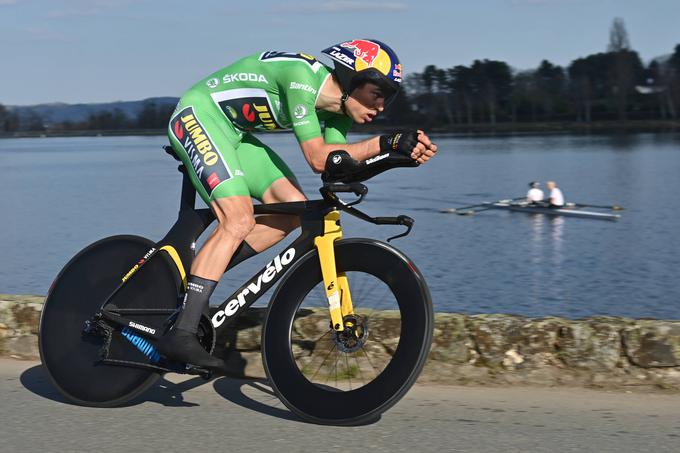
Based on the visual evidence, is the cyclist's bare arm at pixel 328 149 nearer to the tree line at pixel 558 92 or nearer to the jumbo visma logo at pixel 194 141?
the jumbo visma logo at pixel 194 141

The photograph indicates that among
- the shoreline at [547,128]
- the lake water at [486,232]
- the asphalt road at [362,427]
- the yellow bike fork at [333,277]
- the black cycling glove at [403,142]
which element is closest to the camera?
the asphalt road at [362,427]

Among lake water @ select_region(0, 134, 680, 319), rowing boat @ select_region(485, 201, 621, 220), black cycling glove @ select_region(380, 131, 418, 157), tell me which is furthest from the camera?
rowing boat @ select_region(485, 201, 621, 220)

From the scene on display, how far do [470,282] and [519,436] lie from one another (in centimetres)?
2222

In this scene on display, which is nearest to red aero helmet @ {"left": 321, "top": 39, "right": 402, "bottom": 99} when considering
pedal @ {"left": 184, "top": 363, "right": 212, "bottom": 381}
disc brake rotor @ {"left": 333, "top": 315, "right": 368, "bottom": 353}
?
disc brake rotor @ {"left": 333, "top": 315, "right": 368, "bottom": 353}

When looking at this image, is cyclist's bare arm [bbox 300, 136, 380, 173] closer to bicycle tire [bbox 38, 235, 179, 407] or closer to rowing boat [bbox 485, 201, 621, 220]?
bicycle tire [bbox 38, 235, 179, 407]

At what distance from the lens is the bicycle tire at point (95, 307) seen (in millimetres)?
4672

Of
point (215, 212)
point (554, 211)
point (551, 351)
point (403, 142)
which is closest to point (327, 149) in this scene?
point (403, 142)

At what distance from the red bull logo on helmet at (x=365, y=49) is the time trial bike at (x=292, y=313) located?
0.45 meters

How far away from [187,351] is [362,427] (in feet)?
2.92

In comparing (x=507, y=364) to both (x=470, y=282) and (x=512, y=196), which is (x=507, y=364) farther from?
(x=512, y=196)

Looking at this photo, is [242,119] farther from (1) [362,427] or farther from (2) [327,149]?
(1) [362,427]

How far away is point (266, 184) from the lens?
475 cm

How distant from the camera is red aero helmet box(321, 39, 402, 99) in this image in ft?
14.1

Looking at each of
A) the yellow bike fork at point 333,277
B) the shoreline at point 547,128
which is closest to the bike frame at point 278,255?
the yellow bike fork at point 333,277
